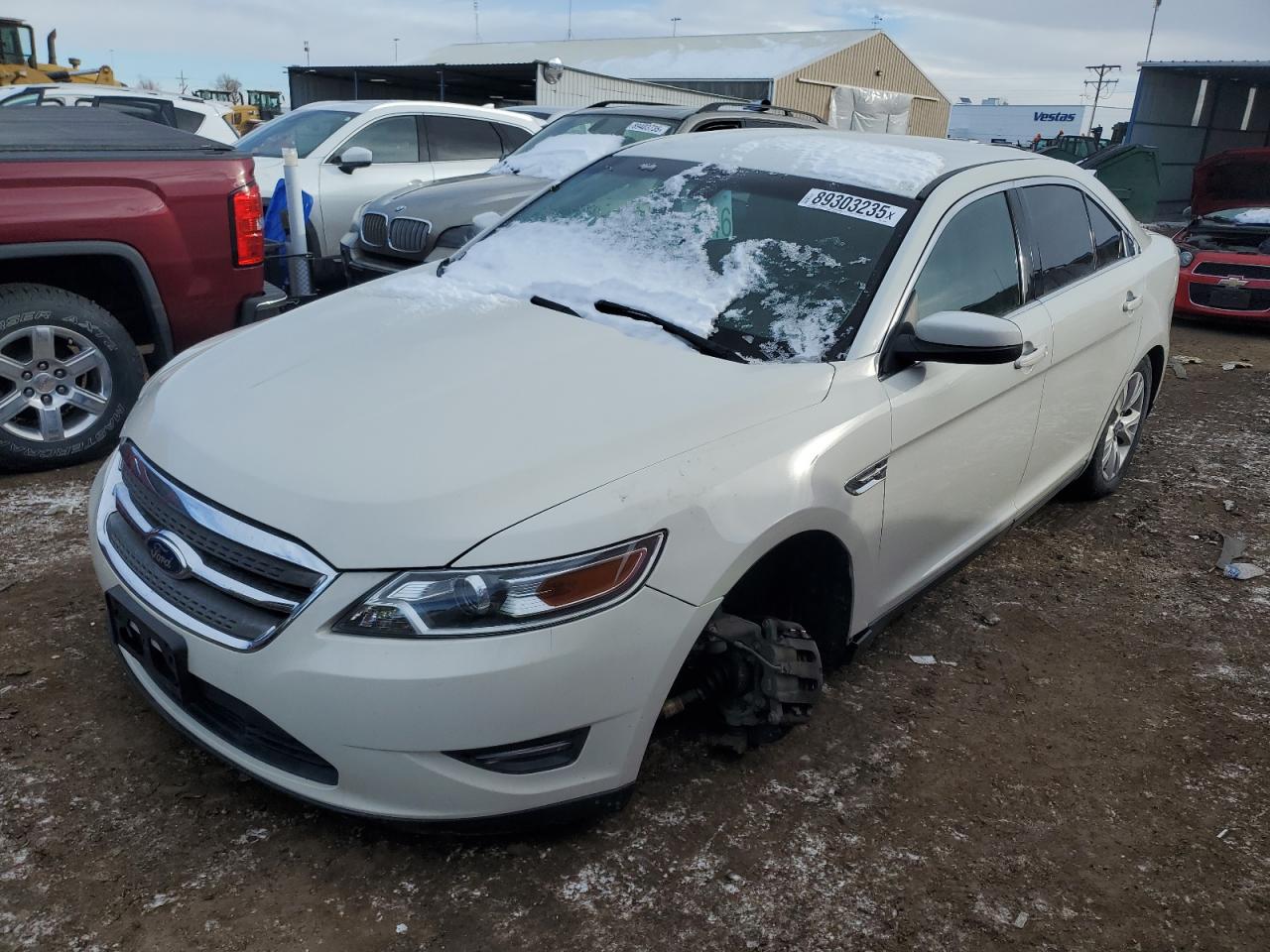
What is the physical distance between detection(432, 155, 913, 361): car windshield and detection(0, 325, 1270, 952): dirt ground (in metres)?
1.18

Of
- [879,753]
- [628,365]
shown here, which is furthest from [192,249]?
[879,753]

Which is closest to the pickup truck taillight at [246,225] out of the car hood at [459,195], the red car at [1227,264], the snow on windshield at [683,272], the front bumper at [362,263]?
the snow on windshield at [683,272]

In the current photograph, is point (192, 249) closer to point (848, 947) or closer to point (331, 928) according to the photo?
point (331, 928)

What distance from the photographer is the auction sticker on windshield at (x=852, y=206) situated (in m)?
3.04

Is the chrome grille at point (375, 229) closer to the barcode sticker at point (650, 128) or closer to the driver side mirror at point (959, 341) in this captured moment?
the barcode sticker at point (650, 128)

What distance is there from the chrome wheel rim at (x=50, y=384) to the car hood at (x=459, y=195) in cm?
302

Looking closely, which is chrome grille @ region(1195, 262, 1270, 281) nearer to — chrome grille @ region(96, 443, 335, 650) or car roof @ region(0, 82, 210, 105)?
chrome grille @ region(96, 443, 335, 650)

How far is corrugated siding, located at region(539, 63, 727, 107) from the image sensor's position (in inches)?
989

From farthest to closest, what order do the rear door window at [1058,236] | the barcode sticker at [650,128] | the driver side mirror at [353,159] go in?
the driver side mirror at [353,159]
the barcode sticker at [650,128]
the rear door window at [1058,236]

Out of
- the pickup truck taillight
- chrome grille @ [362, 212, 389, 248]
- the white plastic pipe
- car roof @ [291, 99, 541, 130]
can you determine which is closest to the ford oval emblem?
the pickup truck taillight

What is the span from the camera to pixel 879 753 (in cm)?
286

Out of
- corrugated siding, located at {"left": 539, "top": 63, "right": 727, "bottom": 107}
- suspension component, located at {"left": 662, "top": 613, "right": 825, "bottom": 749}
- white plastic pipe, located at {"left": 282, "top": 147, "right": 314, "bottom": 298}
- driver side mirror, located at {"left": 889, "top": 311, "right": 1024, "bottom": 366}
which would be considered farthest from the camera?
corrugated siding, located at {"left": 539, "top": 63, "right": 727, "bottom": 107}

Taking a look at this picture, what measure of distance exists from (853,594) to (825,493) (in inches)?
16.6

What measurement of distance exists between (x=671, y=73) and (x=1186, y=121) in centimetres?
1784
